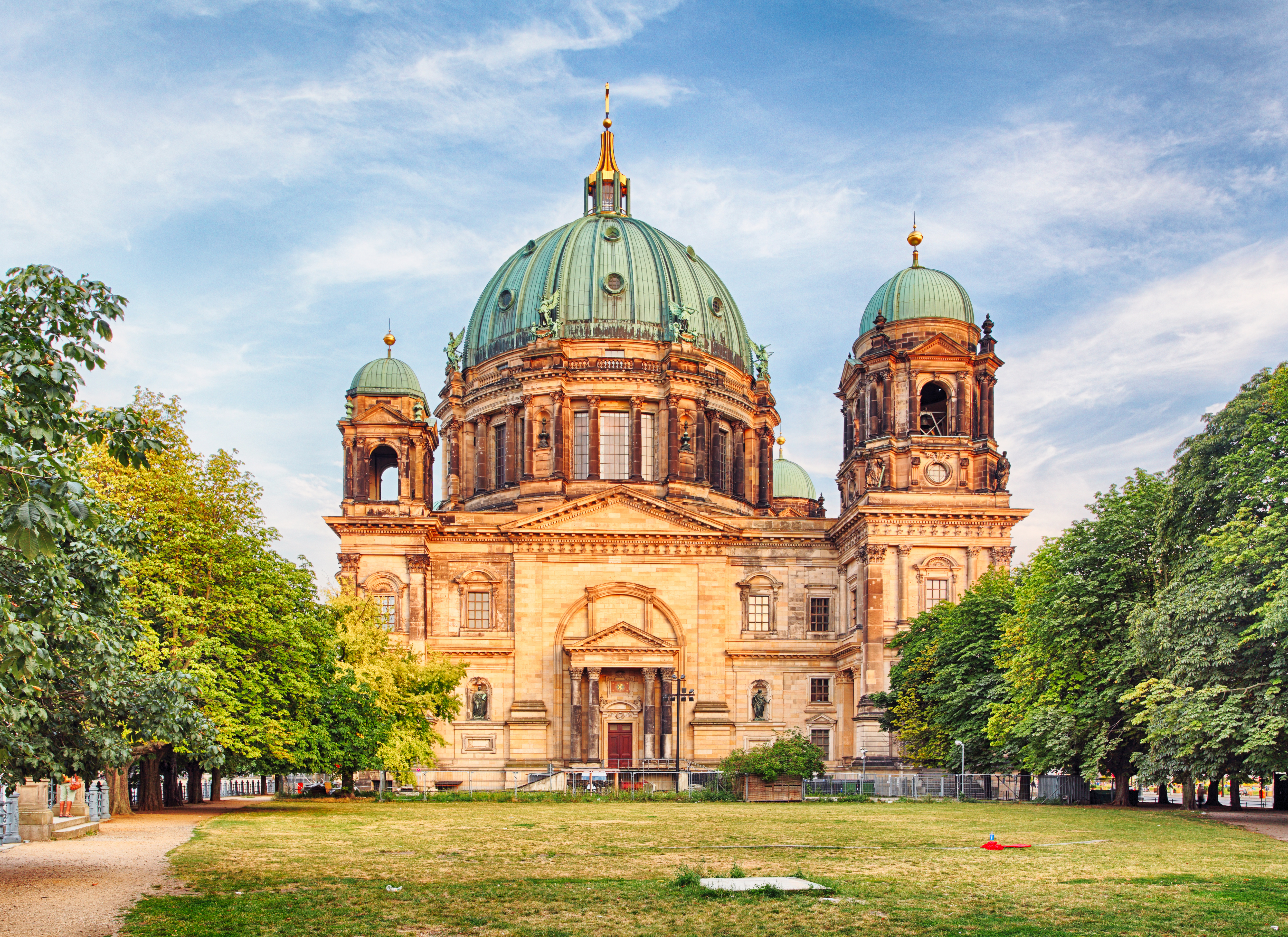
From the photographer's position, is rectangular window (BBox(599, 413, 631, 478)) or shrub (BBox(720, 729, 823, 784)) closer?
shrub (BBox(720, 729, 823, 784))

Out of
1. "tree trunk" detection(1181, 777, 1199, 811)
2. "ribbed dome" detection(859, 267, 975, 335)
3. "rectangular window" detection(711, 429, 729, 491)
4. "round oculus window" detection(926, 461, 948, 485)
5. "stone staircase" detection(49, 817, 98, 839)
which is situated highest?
"ribbed dome" detection(859, 267, 975, 335)

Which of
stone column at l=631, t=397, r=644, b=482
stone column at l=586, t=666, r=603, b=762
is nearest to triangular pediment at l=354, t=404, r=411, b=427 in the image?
stone column at l=631, t=397, r=644, b=482

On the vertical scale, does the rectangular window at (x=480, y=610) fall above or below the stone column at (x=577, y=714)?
above

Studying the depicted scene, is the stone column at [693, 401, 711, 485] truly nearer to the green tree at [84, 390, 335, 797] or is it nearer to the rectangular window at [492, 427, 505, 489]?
the rectangular window at [492, 427, 505, 489]

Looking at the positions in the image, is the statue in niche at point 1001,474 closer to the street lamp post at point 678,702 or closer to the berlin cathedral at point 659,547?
the berlin cathedral at point 659,547

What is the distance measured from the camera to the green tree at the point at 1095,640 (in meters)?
43.6

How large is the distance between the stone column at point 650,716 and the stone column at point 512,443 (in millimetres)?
15193

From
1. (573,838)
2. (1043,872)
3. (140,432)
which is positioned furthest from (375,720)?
(140,432)

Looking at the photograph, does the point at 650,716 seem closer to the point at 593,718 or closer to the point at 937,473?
the point at 593,718

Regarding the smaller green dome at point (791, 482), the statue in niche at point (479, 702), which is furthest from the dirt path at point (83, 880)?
the smaller green dome at point (791, 482)

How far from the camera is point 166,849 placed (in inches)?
1010

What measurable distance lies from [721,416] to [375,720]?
130 feet

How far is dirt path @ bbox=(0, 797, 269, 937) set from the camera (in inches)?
642

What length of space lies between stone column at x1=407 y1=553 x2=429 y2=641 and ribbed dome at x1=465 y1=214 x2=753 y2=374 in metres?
16.8
